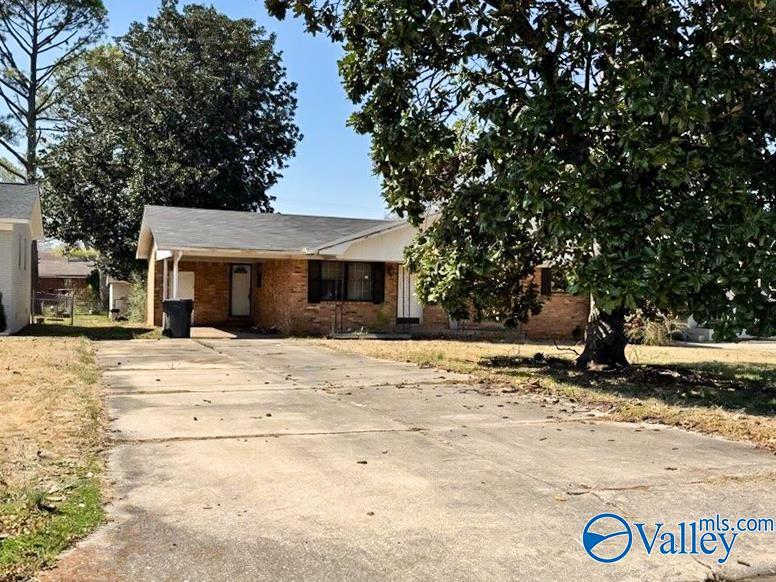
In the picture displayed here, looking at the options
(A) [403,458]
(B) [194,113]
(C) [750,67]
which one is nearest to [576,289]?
(C) [750,67]

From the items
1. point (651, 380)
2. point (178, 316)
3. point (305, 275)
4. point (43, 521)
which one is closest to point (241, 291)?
point (305, 275)

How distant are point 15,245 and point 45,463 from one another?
16.2 m

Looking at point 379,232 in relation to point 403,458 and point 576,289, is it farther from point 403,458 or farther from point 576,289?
point 403,458

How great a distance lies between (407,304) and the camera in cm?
2175

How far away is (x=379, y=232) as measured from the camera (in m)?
20.6

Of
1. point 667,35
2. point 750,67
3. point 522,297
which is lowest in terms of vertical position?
point 522,297

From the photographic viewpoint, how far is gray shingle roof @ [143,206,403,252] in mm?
19422

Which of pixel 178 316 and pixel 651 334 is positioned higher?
pixel 178 316

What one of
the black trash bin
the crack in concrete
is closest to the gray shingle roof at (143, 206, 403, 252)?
the black trash bin

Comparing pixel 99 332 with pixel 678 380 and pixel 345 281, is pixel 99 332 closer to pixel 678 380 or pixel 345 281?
pixel 345 281

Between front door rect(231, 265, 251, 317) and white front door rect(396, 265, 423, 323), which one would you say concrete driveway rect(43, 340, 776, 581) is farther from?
front door rect(231, 265, 251, 317)

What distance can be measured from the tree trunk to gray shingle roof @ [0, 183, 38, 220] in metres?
14.2

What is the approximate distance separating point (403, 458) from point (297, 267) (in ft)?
49.3

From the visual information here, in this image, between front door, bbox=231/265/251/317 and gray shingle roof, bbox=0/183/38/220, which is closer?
gray shingle roof, bbox=0/183/38/220
